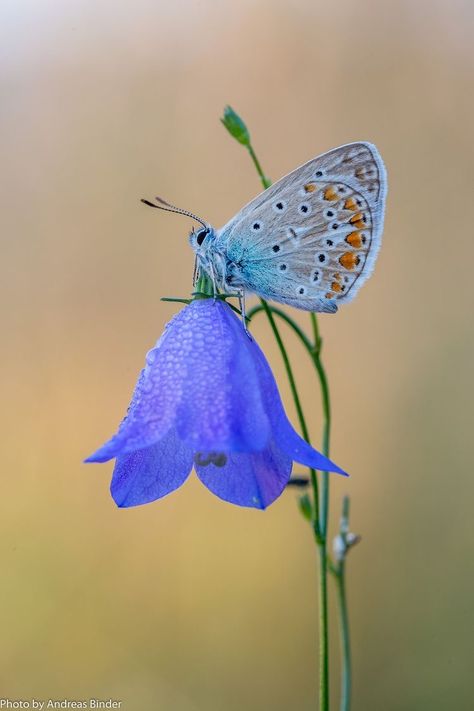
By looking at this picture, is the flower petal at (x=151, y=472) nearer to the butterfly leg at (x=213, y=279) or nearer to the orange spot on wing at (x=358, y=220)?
the butterfly leg at (x=213, y=279)

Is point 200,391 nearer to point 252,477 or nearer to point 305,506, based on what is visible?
point 252,477

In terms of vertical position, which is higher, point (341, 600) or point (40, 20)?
point (40, 20)

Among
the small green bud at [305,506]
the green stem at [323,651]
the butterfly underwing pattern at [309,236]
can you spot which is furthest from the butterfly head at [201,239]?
the green stem at [323,651]

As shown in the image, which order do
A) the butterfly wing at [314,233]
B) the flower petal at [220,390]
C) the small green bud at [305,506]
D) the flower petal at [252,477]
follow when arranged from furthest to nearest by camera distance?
the small green bud at [305,506]
the butterfly wing at [314,233]
the flower petal at [252,477]
the flower petal at [220,390]

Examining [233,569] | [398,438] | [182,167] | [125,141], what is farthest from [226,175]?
[233,569]

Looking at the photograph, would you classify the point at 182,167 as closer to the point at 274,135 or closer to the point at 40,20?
the point at 274,135

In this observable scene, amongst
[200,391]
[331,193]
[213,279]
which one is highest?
[331,193]

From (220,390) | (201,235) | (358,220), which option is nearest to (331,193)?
(358,220)

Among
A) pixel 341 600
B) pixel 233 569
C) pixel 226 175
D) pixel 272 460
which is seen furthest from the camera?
pixel 226 175
